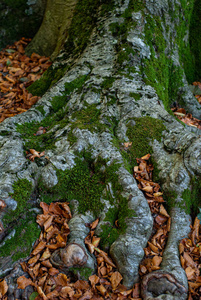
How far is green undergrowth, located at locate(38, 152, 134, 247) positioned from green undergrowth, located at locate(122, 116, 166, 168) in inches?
16.4

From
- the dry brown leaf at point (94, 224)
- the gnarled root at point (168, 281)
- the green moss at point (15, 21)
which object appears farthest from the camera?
the green moss at point (15, 21)

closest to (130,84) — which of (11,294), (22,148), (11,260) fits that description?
(22,148)

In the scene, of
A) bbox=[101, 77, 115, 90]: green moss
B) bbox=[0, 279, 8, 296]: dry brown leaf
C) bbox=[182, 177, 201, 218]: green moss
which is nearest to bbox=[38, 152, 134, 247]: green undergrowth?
bbox=[182, 177, 201, 218]: green moss

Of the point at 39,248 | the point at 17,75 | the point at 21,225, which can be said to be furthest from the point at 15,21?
the point at 39,248

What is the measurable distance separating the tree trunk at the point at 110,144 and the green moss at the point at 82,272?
5cm

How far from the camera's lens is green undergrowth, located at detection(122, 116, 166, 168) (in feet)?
10.2

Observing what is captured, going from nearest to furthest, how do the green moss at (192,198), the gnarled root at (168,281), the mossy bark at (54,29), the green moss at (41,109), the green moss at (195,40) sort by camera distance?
the gnarled root at (168,281) < the green moss at (192,198) < the green moss at (41,109) < the mossy bark at (54,29) < the green moss at (195,40)

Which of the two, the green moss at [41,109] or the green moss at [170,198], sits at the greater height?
the green moss at [41,109]

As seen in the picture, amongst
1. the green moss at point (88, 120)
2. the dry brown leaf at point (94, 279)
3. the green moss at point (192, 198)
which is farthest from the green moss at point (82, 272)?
the green moss at point (88, 120)

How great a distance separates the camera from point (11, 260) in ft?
7.48

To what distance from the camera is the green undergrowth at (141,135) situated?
123 inches

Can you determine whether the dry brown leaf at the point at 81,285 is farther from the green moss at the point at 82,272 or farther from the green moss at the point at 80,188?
the green moss at the point at 80,188

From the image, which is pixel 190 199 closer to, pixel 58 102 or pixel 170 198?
pixel 170 198

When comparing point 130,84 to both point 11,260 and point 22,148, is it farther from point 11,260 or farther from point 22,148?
point 11,260
